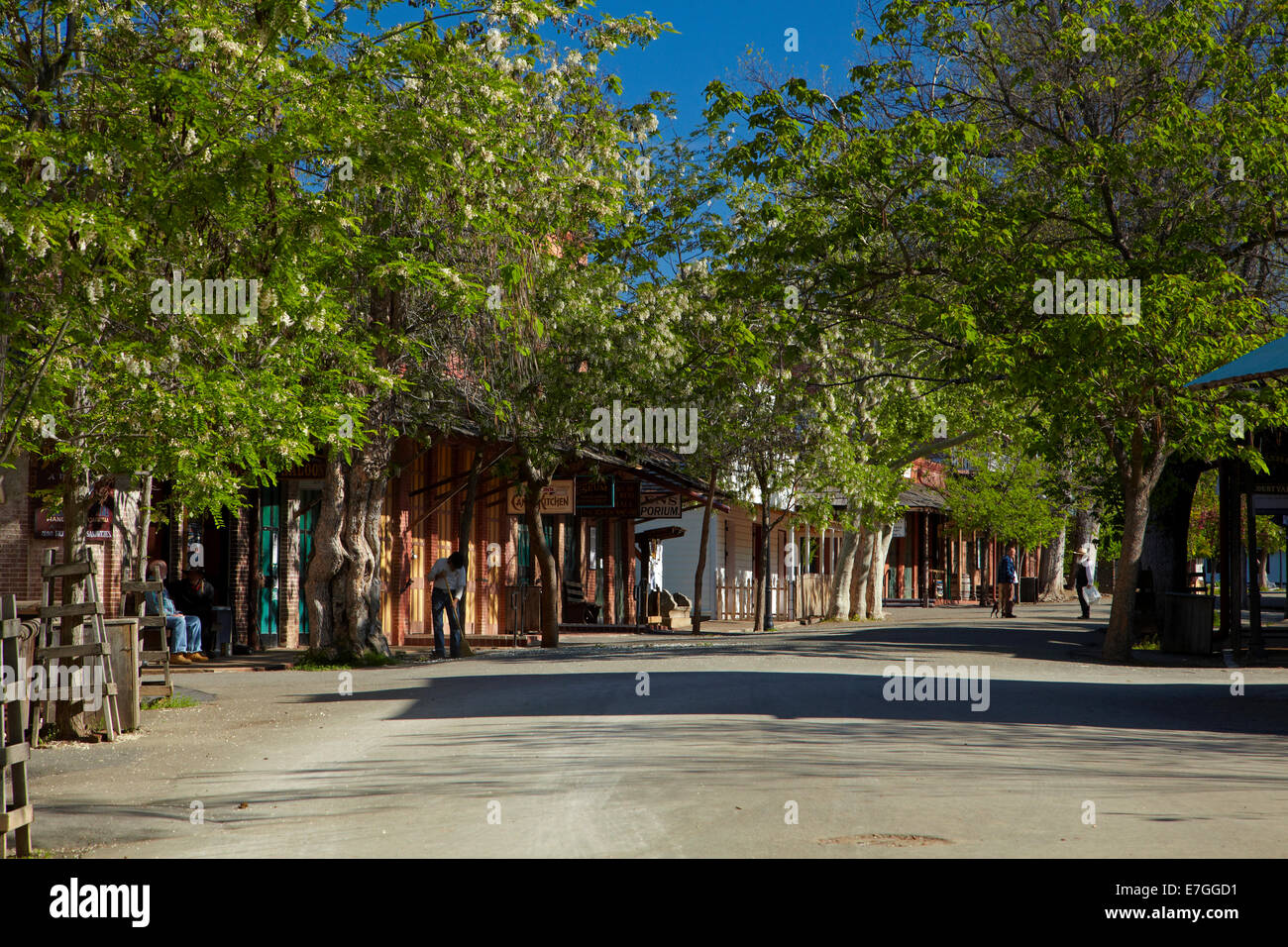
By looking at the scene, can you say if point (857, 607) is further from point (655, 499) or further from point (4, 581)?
point (4, 581)

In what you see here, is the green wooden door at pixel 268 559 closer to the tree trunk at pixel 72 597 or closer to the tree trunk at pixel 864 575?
the tree trunk at pixel 72 597

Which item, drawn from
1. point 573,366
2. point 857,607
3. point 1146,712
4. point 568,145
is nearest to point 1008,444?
point 857,607

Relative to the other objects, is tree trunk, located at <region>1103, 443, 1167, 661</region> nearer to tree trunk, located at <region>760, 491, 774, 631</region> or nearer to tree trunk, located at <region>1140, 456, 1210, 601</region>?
tree trunk, located at <region>1140, 456, 1210, 601</region>

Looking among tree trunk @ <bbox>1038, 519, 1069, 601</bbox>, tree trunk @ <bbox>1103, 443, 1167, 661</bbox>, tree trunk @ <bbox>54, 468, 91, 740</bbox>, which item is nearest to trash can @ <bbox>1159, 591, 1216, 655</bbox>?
tree trunk @ <bbox>1103, 443, 1167, 661</bbox>

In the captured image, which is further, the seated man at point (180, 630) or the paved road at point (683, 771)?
the seated man at point (180, 630)

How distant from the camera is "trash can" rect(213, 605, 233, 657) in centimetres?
2348

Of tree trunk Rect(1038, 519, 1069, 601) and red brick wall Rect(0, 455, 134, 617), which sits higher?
red brick wall Rect(0, 455, 134, 617)

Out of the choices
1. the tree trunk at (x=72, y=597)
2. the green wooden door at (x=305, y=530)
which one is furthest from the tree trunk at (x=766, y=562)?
the tree trunk at (x=72, y=597)

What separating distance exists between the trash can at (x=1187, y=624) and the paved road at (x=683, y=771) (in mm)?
4896

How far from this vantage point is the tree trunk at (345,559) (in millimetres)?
20672

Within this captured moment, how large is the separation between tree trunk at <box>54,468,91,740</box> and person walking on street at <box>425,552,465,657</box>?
30.5 ft

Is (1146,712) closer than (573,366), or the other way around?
(1146,712)
